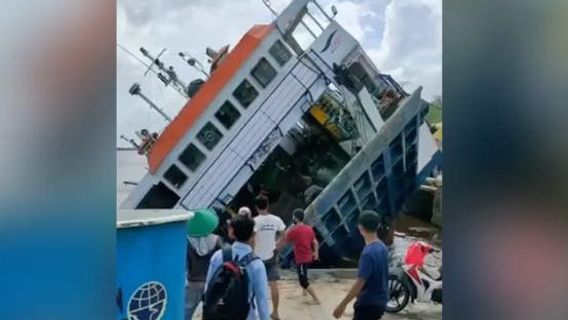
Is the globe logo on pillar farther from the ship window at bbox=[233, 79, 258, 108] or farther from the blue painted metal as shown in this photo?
the ship window at bbox=[233, 79, 258, 108]

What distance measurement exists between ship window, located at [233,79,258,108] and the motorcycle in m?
1.34

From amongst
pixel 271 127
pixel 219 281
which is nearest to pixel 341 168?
pixel 271 127

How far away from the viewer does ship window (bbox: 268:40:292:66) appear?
14.3 feet

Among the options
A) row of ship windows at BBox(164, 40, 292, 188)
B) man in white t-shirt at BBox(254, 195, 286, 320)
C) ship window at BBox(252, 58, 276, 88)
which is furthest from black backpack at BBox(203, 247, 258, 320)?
ship window at BBox(252, 58, 276, 88)

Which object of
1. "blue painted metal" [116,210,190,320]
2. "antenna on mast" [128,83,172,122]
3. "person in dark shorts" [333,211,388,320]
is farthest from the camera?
"antenna on mast" [128,83,172,122]

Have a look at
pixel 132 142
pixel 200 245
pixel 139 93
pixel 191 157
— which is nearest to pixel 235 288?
pixel 132 142

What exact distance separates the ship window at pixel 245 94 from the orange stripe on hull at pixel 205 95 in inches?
3.8

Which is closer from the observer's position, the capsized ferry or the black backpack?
the black backpack

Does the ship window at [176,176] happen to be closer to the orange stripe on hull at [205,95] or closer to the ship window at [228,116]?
the orange stripe on hull at [205,95]

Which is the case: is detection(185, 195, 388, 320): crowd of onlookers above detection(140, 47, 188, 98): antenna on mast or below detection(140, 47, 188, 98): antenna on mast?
below

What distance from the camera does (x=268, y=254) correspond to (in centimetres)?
428

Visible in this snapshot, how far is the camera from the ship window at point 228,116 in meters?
4.43

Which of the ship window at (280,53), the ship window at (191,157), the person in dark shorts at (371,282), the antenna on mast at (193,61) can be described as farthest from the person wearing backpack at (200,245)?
the person in dark shorts at (371,282)
